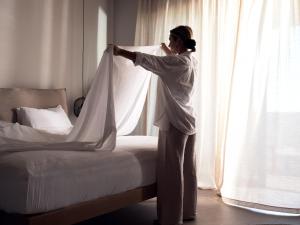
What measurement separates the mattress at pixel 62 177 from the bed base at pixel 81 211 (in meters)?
0.03

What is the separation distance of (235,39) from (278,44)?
499mm

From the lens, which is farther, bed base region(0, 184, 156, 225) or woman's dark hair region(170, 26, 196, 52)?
woman's dark hair region(170, 26, 196, 52)

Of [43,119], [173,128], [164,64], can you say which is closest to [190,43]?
[164,64]

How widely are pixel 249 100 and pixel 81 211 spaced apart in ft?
6.61

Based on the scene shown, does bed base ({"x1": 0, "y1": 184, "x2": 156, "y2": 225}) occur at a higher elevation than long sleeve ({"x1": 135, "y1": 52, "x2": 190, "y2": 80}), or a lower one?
lower

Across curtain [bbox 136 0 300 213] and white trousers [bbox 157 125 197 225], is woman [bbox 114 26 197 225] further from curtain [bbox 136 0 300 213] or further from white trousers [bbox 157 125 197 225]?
curtain [bbox 136 0 300 213]

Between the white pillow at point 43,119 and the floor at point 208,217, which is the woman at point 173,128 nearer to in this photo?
the floor at point 208,217

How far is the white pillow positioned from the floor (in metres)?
0.96

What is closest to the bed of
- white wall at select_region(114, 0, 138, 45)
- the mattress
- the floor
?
the mattress

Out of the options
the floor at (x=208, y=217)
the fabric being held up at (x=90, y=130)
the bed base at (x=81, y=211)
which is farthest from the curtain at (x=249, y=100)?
the fabric being held up at (x=90, y=130)

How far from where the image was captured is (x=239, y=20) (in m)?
3.39

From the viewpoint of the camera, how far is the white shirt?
2.46 m

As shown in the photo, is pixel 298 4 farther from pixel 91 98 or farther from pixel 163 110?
pixel 91 98

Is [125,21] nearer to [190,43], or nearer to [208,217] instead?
Answer: [190,43]
